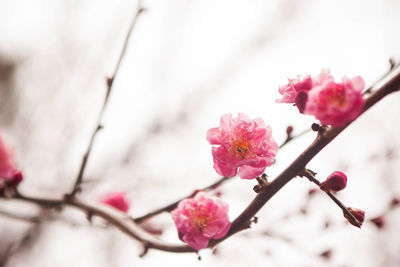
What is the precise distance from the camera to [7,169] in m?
1.28

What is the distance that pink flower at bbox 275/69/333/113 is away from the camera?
0.93 meters

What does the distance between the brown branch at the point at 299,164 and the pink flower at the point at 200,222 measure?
63 millimetres

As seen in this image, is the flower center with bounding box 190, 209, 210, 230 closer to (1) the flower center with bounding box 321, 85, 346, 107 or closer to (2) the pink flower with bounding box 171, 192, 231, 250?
(2) the pink flower with bounding box 171, 192, 231, 250

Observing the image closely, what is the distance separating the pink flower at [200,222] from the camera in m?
1.06

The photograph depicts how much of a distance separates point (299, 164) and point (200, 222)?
433mm

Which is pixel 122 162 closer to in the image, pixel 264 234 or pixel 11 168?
pixel 264 234

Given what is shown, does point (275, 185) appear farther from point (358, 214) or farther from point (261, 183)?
point (358, 214)

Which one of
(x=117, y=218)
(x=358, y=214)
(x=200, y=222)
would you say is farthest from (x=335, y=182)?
(x=117, y=218)

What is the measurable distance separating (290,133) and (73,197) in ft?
3.91

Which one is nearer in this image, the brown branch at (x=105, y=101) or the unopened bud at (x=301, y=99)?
the unopened bud at (x=301, y=99)

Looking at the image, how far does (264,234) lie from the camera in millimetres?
2270

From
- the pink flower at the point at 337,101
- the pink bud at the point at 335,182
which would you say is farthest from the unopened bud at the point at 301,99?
the pink bud at the point at 335,182

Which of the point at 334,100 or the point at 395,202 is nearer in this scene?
the point at 334,100

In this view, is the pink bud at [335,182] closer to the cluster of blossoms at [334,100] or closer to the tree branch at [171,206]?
the cluster of blossoms at [334,100]
